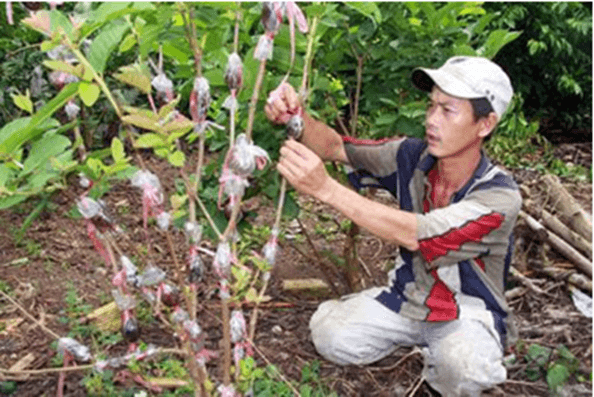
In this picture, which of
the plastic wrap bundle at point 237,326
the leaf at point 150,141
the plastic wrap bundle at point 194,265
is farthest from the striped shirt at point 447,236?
the leaf at point 150,141

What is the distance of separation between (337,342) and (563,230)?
172 centimetres

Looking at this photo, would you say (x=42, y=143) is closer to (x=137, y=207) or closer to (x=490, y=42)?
(x=490, y=42)

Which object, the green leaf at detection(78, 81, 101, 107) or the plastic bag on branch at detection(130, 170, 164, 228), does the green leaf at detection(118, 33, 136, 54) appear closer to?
the green leaf at detection(78, 81, 101, 107)

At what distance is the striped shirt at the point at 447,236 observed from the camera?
2.53 m

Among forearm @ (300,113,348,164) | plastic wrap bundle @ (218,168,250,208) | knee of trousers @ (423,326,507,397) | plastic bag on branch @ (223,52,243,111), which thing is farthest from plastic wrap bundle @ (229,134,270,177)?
knee of trousers @ (423,326,507,397)

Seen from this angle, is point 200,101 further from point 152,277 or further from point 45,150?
point 152,277

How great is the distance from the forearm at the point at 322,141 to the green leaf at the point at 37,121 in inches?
45.2

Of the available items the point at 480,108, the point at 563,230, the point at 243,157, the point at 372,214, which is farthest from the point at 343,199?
the point at 563,230

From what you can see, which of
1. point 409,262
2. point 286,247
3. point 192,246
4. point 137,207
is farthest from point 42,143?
point 137,207

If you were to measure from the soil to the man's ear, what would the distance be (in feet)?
3.08

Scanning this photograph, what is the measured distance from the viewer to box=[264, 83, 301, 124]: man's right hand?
7.70 ft

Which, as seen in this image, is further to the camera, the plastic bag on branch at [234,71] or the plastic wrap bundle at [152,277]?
the plastic wrap bundle at [152,277]

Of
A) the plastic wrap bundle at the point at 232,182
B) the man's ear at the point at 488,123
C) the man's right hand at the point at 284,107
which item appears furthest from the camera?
the man's ear at the point at 488,123

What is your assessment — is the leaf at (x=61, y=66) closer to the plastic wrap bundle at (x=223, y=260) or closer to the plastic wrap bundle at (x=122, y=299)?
the plastic wrap bundle at (x=223, y=260)
